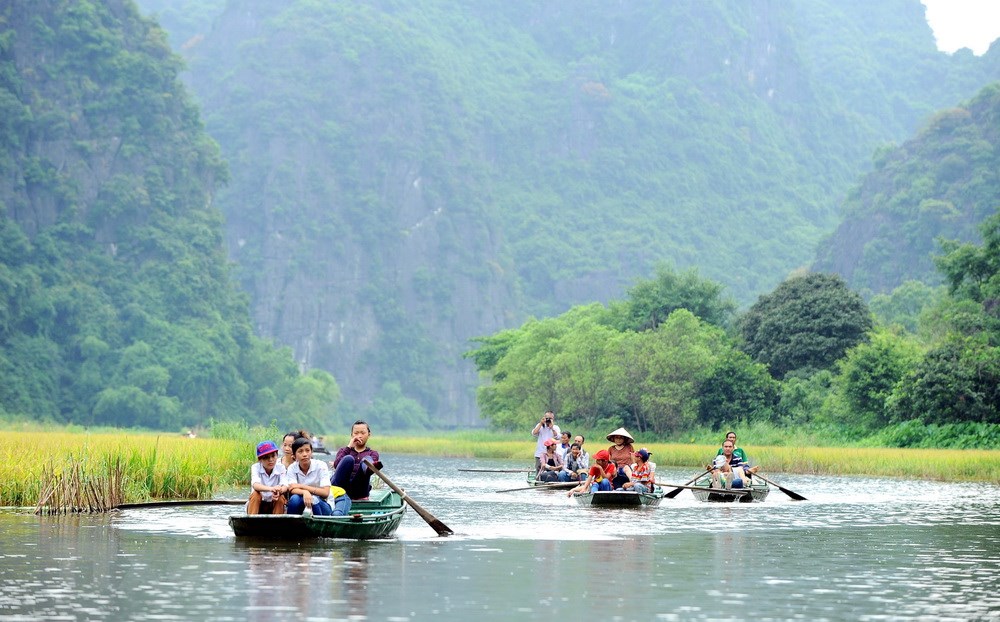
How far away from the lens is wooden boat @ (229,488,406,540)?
2123cm

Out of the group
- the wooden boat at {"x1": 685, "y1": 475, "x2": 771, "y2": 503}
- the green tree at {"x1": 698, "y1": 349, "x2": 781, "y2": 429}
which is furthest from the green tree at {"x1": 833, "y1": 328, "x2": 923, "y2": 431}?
the wooden boat at {"x1": 685, "y1": 475, "x2": 771, "y2": 503}

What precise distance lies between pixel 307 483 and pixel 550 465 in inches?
707

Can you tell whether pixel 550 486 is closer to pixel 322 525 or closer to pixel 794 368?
pixel 322 525

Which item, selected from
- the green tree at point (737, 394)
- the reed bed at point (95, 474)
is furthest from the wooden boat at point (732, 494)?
the green tree at point (737, 394)

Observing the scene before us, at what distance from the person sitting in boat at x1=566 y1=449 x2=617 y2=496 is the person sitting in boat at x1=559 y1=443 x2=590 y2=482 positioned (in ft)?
16.8

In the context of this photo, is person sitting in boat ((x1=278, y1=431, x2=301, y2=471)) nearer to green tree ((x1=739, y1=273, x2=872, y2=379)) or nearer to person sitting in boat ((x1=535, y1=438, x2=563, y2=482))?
person sitting in boat ((x1=535, y1=438, x2=563, y2=482))

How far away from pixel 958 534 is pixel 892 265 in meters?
133

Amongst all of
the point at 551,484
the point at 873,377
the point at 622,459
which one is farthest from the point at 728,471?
the point at 873,377

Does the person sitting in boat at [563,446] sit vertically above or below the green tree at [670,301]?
below

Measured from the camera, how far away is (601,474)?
104 feet

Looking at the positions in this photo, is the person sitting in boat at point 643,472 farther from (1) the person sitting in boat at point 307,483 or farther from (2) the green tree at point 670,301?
(2) the green tree at point 670,301

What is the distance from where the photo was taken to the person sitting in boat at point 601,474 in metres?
31.5

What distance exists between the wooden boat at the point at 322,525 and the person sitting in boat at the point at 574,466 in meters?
14.9

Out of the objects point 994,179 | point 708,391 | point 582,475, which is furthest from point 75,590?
point 994,179
